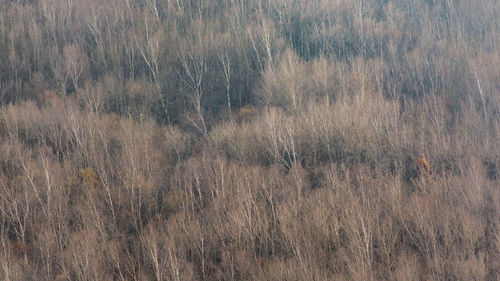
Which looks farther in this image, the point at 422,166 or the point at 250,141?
the point at 250,141

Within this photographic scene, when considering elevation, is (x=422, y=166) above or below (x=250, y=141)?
below

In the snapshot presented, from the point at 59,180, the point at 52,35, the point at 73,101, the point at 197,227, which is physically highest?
the point at 52,35

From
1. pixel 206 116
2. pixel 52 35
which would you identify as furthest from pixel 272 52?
pixel 52 35

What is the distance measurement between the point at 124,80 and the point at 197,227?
1612cm

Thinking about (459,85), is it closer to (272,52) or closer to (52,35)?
(272,52)

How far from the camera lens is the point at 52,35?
99.2 feet

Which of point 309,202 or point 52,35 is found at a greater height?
point 52,35

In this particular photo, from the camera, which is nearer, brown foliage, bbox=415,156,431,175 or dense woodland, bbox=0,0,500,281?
dense woodland, bbox=0,0,500,281

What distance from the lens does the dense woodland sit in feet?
46.5

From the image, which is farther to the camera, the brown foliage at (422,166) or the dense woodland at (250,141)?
the brown foliage at (422,166)

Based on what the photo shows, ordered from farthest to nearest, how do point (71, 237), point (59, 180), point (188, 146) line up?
1. point (188, 146)
2. point (59, 180)
3. point (71, 237)

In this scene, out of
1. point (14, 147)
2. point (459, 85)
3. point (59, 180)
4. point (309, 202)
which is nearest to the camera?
point (309, 202)

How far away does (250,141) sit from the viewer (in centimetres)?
2248

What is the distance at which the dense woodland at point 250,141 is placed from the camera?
46.5 ft
